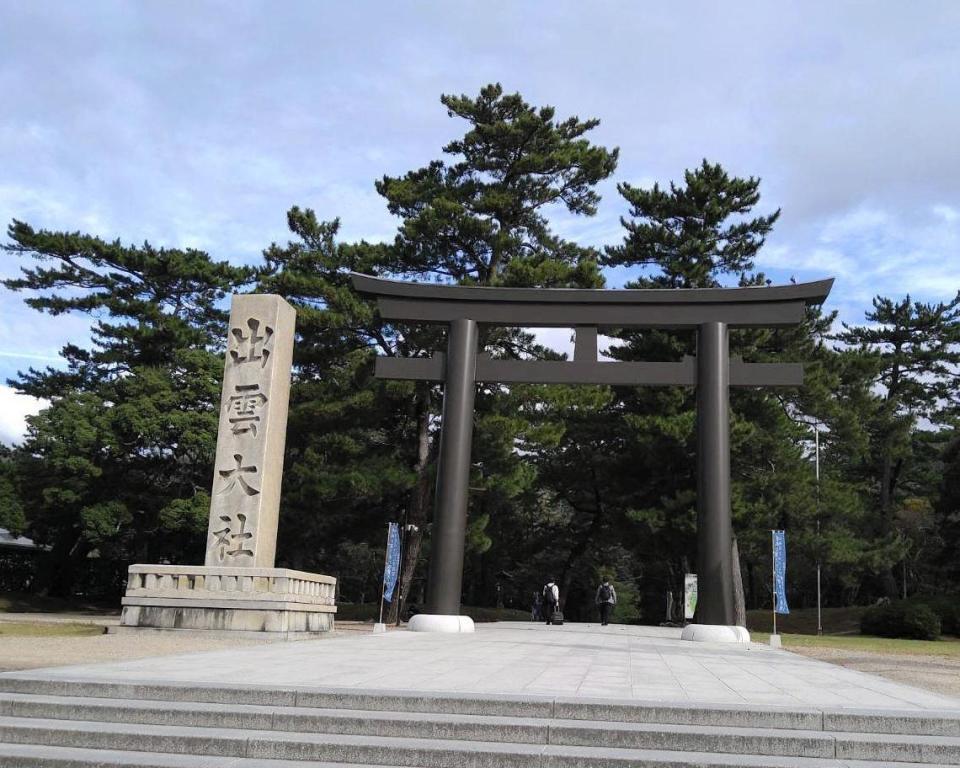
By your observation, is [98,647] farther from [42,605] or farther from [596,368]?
[42,605]

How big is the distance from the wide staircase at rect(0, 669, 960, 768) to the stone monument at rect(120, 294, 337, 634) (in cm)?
772

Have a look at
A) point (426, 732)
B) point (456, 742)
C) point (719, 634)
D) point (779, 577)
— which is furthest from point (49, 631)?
point (779, 577)

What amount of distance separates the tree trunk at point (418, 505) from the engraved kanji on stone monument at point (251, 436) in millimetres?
7828

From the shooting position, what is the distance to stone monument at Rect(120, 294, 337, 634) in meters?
13.7

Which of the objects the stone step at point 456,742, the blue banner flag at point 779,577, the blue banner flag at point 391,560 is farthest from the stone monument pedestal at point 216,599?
the blue banner flag at point 779,577

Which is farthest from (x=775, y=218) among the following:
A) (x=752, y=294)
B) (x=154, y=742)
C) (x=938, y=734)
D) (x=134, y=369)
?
(x=154, y=742)

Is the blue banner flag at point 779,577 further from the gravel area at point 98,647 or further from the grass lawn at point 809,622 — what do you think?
the grass lawn at point 809,622

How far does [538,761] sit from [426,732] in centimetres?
87

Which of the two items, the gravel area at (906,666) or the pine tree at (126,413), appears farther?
the pine tree at (126,413)

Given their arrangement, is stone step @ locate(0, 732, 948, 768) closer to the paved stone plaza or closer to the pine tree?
the paved stone plaza

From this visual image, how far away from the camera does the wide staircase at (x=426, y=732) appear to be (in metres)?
5.02

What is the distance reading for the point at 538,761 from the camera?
4883 mm

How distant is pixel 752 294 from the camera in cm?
1633

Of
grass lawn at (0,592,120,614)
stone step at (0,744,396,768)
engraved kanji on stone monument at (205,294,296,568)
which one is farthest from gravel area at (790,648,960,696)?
grass lawn at (0,592,120,614)
